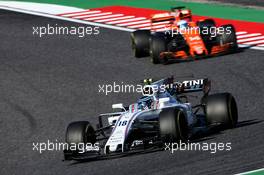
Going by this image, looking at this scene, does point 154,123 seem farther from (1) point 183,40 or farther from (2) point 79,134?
(1) point 183,40

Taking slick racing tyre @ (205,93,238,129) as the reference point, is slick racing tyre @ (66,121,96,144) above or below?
below

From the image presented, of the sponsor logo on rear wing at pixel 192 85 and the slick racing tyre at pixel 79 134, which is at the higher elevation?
the sponsor logo on rear wing at pixel 192 85

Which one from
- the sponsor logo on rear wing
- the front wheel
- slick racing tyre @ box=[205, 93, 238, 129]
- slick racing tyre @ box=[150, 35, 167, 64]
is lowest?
the front wheel

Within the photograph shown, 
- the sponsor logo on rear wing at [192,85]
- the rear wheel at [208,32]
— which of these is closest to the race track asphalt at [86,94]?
the sponsor logo on rear wing at [192,85]

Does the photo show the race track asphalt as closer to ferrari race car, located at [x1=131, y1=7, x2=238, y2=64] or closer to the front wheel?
ferrari race car, located at [x1=131, y1=7, x2=238, y2=64]

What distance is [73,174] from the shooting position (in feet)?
51.2

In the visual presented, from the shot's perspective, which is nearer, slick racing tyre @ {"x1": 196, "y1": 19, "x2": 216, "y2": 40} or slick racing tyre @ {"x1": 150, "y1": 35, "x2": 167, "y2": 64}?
slick racing tyre @ {"x1": 150, "y1": 35, "x2": 167, "y2": 64}

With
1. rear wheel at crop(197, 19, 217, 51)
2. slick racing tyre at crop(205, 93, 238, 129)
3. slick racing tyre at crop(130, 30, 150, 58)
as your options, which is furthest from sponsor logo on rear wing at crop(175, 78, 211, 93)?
slick racing tyre at crop(130, 30, 150, 58)

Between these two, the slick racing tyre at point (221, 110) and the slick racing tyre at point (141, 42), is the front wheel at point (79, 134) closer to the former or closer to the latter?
the slick racing tyre at point (221, 110)

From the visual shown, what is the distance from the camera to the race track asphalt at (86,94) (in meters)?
15.6

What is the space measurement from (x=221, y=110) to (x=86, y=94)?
248 inches

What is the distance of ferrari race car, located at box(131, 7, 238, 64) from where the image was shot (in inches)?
1003

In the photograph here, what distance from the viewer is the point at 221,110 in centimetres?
1725

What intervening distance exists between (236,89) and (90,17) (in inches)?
511
